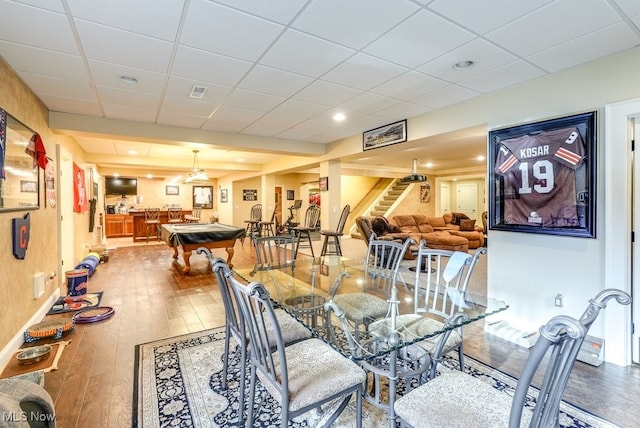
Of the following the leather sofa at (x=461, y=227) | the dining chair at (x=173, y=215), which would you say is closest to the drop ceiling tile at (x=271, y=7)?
the leather sofa at (x=461, y=227)

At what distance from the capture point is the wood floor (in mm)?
1921

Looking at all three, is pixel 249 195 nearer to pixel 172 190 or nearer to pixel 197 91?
pixel 172 190

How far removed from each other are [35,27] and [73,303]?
309 cm

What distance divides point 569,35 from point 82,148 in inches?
302

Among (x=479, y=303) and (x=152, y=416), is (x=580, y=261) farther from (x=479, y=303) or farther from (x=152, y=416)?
(x=152, y=416)

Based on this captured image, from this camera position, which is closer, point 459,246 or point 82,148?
point 82,148

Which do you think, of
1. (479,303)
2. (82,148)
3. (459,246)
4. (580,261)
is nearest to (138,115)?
(82,148)

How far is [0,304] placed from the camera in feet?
7.80

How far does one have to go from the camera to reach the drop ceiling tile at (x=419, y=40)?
2.01 meters

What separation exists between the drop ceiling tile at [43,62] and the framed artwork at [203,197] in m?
10.5

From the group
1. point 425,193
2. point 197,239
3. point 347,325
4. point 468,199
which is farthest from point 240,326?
point 468,199

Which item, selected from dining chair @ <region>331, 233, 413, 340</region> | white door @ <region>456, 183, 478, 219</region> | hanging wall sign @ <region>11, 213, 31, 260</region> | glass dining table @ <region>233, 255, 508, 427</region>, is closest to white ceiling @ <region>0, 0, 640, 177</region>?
hanging wall sign @ <region>11, 213, 31, 260</region>

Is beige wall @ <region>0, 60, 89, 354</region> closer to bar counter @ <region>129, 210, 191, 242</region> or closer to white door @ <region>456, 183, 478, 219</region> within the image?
bar counter @ <region>129, 210, 191, 242</region>

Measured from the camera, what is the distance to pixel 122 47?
226cm
